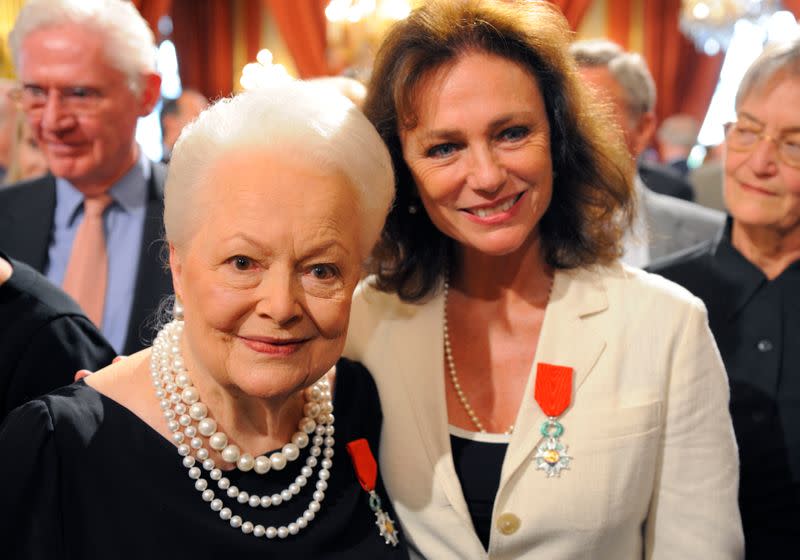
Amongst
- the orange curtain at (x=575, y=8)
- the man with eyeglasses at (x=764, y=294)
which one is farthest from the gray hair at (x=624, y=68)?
the orange curtain at (x=575, y=8)

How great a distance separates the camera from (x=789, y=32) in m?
2.63

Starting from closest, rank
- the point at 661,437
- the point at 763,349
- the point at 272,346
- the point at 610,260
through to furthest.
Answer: the point at 272,346 → the point at 661,437 → the point at 610,260 → the point at 763,349

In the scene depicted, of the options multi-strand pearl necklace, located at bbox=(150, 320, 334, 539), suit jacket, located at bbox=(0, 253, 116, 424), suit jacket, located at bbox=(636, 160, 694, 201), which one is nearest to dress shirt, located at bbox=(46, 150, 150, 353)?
suit jacket, located at bbox=(0, 253, 116, 424)

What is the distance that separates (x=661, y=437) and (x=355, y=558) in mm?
774

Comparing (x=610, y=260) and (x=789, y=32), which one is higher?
(x=789, y=32)

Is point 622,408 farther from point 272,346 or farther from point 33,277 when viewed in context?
point 33,277

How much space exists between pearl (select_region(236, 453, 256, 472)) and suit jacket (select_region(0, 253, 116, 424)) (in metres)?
0.46

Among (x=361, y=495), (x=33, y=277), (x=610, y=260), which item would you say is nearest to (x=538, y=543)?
(x=361, y=495)

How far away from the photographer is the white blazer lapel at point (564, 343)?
204cm

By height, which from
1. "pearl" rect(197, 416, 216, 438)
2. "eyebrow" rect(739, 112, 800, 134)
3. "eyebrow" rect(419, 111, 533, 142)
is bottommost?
"pearl" rect(197, 416, 216, 438)

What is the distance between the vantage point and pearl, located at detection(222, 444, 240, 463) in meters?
1.74

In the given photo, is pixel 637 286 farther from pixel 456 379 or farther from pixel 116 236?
pixel 116 236

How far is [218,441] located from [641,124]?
293cm

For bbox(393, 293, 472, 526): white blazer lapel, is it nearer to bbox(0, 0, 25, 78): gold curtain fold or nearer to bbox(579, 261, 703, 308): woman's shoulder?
bbox(579, 261, 703, 308): woman's shoulder
